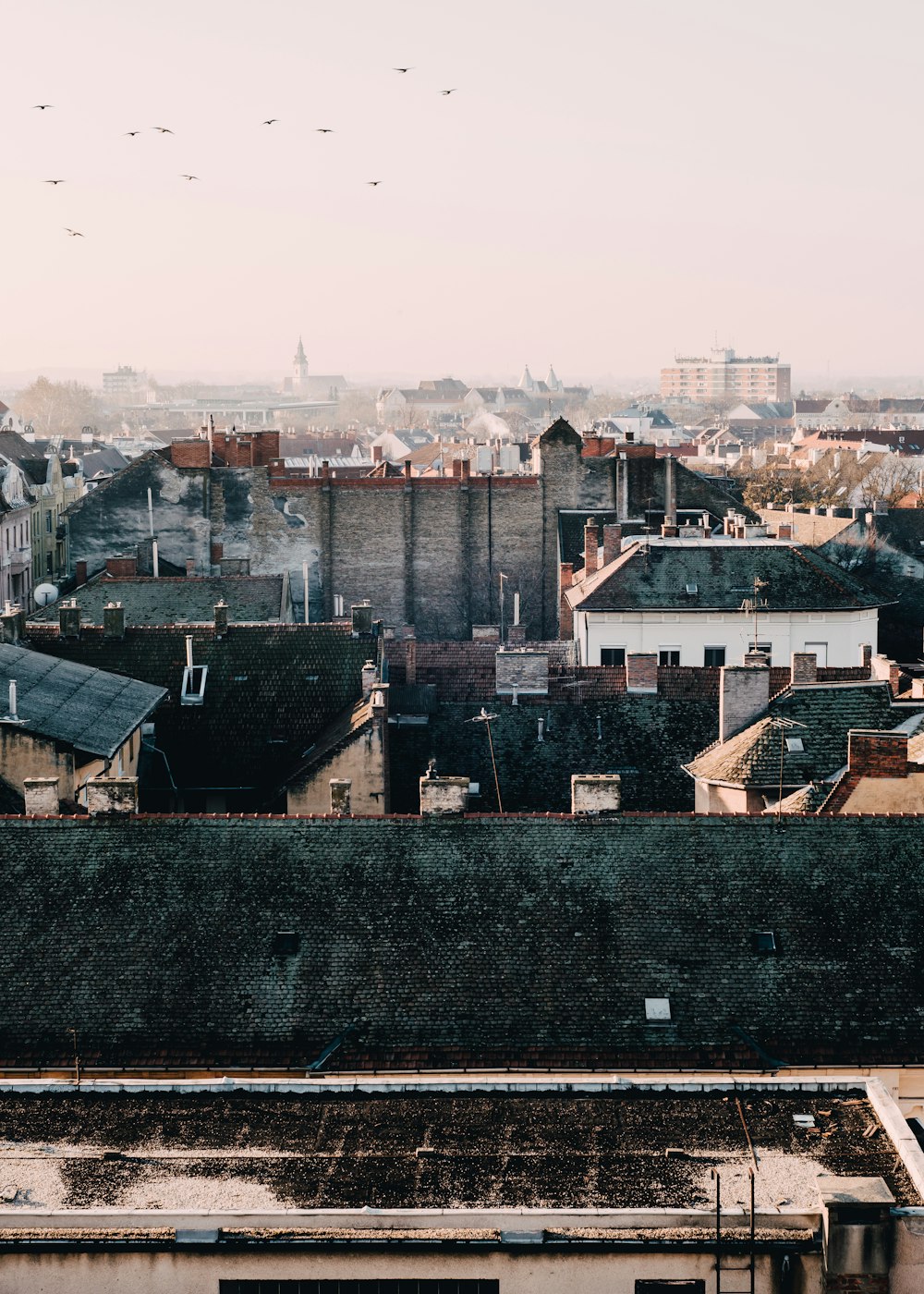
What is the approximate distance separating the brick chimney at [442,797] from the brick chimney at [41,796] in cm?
642

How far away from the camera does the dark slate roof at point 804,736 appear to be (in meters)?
35.1

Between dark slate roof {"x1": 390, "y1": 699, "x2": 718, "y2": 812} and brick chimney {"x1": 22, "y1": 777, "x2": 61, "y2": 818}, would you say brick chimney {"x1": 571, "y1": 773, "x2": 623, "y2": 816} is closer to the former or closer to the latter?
dark slate roof {"x1": 390, "y1": 699, "x2": 718, "y2": 812}

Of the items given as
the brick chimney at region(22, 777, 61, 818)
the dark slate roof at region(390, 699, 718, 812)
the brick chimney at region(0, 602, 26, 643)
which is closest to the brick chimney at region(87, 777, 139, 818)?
the brick chimney at region(22, 777, 61, 818)

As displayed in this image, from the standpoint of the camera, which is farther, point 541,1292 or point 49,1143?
point 49,1143

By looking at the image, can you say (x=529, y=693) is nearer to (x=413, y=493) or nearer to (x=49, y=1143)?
(x=49, y=1143)

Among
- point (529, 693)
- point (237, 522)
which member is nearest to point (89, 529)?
point (237, 522)

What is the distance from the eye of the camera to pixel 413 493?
73000 mm

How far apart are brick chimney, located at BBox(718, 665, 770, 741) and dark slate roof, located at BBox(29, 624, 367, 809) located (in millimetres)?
8924

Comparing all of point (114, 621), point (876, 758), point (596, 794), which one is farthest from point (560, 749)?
point (114, 621)

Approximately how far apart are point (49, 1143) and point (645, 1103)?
22.8 ft

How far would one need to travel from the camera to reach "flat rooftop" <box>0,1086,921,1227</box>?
1980 cm

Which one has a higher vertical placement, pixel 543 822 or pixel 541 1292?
pixel 543 822

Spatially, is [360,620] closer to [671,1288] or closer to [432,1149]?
[432,1149]

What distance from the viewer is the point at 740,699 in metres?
38.3
